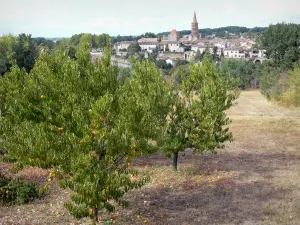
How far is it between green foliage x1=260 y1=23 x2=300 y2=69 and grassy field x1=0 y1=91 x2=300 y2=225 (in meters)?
43.2

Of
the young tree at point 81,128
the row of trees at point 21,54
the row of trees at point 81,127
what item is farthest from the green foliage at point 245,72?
the young tree at point 81,128

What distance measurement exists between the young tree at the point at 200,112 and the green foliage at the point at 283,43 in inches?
1994

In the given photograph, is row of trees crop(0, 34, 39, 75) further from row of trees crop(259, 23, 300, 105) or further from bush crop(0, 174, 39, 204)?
bush crop(0, 174, 39, 204)

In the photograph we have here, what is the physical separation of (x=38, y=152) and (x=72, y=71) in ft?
10.4

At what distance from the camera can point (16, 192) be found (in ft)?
53.3

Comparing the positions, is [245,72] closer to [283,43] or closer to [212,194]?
[283,43]

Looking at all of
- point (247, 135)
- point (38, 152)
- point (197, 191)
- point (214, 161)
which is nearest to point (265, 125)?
point (247, 135)

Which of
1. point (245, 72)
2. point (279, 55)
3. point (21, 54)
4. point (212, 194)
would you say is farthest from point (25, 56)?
point (212, 194)

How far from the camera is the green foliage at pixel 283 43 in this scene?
65938 millimetres

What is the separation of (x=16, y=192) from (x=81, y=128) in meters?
7.62

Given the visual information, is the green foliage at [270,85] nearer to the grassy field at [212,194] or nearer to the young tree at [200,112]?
the grassy field at [212,194]

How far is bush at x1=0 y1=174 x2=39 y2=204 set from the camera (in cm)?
1602

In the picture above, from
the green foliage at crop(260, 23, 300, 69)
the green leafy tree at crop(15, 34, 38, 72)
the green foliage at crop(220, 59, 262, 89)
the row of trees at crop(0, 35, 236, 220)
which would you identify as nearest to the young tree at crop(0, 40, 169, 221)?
the row of trees at crop(0, 35, 236, 220)

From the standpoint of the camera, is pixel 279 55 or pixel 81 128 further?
pixel 279 55
